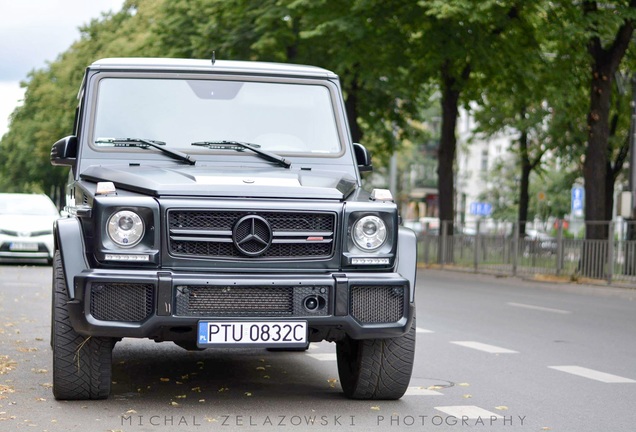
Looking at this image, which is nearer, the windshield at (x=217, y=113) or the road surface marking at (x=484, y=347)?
the windshield at (x=217, y=113)

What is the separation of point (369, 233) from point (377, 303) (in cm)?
44

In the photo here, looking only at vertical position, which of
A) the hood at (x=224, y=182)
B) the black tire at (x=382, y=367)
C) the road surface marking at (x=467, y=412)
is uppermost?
the hood at (x=224, y=182)

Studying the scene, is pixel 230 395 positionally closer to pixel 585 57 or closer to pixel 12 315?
pixel 12 315

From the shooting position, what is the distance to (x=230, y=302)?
23.3 feet

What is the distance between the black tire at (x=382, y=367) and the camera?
25.1 feet

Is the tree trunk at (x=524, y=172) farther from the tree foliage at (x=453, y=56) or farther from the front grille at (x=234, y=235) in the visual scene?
the front grille at (x=234, y=235)

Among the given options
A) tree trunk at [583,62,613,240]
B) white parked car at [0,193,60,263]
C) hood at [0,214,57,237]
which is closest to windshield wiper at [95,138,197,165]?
white parked car at [0,193,60,263]

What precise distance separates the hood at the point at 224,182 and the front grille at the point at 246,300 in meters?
0.57

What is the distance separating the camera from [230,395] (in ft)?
26.5

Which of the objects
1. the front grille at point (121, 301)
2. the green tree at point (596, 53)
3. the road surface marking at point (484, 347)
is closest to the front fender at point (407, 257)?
the front grille at point (121, 301)

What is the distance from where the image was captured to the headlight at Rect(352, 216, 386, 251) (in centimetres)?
736

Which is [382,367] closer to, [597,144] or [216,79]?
[216,79]

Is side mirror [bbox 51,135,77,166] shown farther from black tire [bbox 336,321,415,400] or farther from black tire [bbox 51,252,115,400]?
black tire [bbox 336,321,415,400]

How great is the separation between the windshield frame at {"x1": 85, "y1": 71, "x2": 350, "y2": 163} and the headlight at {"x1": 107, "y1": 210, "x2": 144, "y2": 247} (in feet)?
3.67
